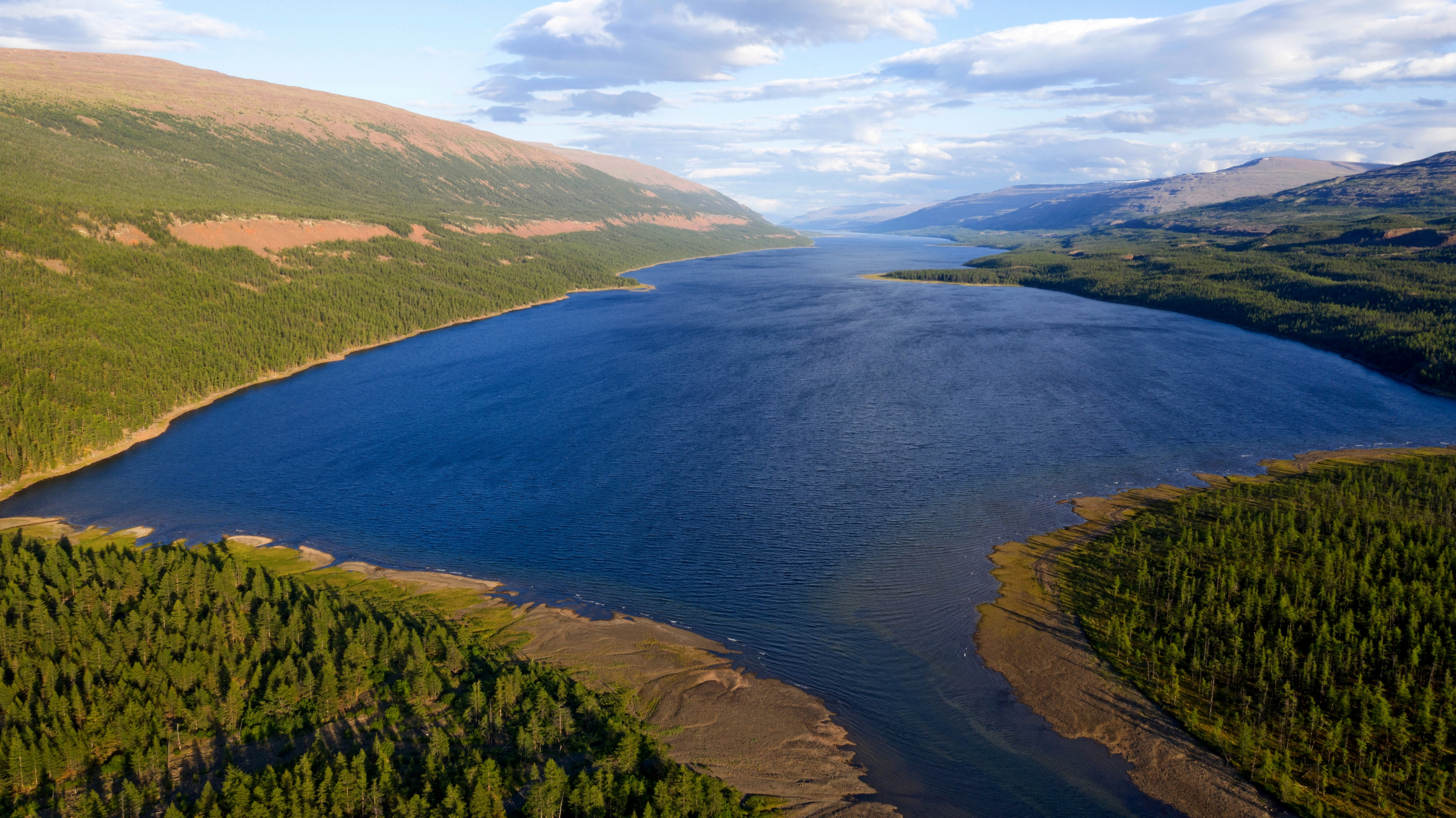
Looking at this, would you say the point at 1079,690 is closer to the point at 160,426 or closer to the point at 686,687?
the point at 686,687

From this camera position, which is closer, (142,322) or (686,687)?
(686,687)

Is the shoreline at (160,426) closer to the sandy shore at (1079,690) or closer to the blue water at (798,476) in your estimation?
the blue water at (798,476)

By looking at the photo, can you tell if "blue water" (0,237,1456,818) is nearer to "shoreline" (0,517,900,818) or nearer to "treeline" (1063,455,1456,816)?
"shoreline" (0,517,900,818)

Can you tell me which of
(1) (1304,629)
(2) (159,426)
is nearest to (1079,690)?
(1) (1304,629)

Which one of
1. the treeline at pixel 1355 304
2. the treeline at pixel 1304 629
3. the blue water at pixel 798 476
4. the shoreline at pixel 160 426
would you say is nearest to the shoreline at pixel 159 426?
the shoreline at pixel 160 426

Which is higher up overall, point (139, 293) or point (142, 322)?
point (139, 293)

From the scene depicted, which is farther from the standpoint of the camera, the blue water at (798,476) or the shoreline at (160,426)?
the shoreline at (160,426)
